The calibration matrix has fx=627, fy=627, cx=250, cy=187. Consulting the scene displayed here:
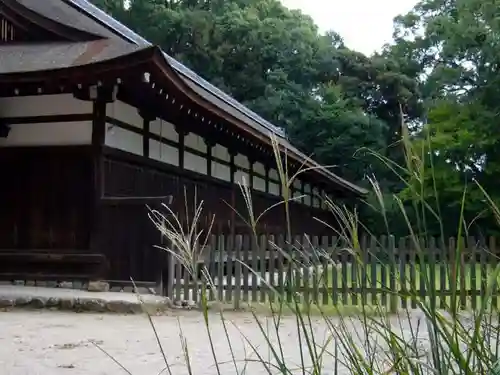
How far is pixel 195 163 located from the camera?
36.8 ft

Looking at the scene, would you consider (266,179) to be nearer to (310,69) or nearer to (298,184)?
(298,184)

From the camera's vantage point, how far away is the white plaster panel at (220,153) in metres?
12.1

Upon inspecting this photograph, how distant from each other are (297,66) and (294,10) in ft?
21.1

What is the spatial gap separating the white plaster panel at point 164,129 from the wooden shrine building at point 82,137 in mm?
51

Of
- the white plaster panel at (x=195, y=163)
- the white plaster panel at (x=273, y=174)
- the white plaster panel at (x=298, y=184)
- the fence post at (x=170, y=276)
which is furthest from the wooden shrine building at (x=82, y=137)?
the white plaster panel at (x=298, y=184)

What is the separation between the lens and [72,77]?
720cm

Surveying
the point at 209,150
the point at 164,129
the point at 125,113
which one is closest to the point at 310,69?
the point at 209,150

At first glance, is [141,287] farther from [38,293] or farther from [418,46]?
[418,46]

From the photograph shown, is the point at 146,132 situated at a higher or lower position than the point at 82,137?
higher

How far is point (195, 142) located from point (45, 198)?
3525 mm

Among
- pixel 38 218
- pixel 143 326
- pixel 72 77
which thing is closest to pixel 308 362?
pixel 143 326

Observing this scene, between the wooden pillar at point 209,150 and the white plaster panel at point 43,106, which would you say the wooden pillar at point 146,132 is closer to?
the white plaster panel at point 43,106

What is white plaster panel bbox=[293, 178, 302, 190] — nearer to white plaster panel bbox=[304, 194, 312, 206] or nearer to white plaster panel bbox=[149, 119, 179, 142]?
white plaster panel bbox=[304, 194, 312, 206]

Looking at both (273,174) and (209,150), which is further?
(273,174)
